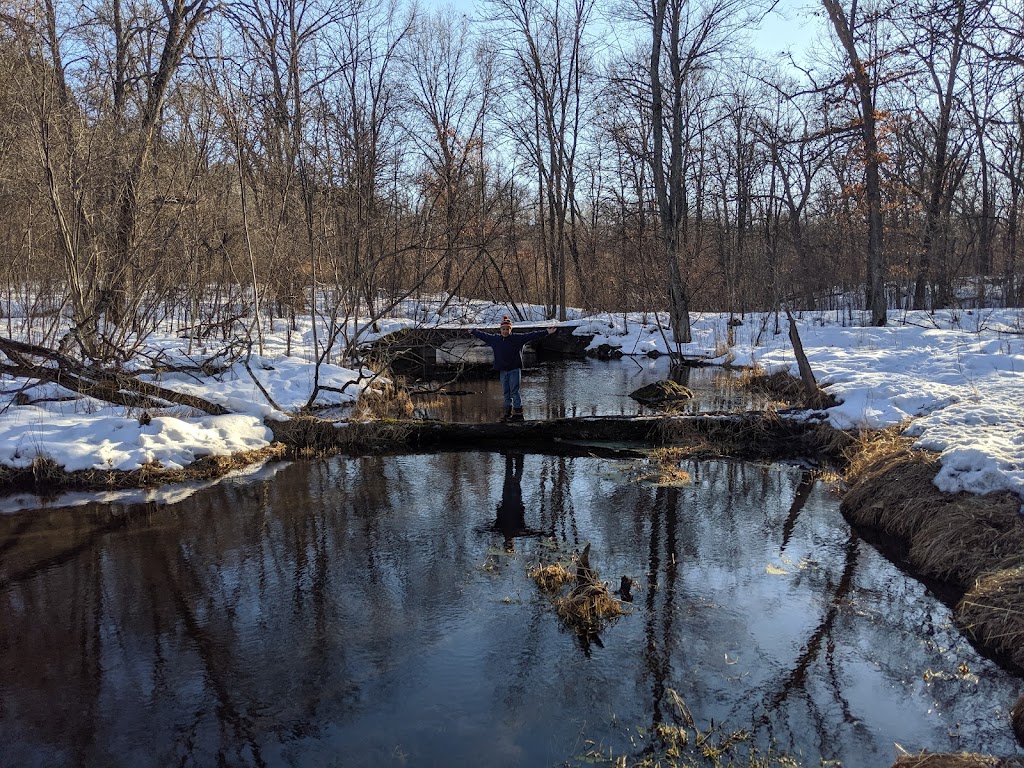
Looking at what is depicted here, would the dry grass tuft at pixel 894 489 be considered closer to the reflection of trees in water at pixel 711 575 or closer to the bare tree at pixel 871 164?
the reflection of trees in water at pixel 711 575

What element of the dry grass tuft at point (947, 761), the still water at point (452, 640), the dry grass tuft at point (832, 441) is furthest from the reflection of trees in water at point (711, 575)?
the dry grass tuft at point (832, 441)

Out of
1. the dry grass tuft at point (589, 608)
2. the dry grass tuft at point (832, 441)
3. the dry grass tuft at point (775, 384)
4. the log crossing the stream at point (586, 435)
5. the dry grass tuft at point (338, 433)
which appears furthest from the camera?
the dry grass tuft at point (775, 384)

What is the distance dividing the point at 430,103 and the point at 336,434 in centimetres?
2372

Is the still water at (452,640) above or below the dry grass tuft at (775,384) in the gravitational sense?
below

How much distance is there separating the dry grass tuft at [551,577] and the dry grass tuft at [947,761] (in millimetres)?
2948

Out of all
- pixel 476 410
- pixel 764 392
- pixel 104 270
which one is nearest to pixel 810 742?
pixel 476 410

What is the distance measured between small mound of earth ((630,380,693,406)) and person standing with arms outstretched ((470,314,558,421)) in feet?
10.2

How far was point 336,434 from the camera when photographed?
1185 centimetres

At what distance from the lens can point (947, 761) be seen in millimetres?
3770

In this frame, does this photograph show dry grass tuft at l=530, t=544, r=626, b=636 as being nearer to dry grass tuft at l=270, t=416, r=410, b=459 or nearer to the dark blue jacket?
dry grass tuft at l=270, t=416, r=410, b=459

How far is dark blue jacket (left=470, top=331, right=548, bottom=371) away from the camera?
12.6m

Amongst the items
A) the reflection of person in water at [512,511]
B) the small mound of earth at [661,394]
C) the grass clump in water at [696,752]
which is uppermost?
the small mound of earth at [661,394]

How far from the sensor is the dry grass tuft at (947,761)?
12.3 feet

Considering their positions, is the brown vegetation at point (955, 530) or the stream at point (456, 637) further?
the brown vegetation at point (955, 530)
